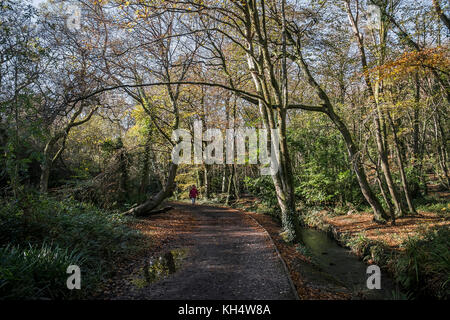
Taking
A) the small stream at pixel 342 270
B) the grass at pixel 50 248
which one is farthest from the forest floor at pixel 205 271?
the small stream at pixel 342 270

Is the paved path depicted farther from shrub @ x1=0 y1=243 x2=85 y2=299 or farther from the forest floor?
shrub @ x1=0 y1=243 x2=85 y2=299

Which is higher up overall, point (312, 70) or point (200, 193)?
point (312, 70)

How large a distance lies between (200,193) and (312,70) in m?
16.2

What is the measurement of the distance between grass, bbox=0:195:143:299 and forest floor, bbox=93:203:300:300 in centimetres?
49

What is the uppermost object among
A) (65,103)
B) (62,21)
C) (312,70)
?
(62,21)

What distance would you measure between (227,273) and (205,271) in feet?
1.65

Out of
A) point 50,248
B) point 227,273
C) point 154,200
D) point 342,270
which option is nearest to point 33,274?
point 50,248

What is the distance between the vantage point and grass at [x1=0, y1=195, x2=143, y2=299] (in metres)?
3.83

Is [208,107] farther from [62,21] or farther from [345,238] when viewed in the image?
[345,238]

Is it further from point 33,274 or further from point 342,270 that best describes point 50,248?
point 342,270

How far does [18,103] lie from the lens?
222 inches

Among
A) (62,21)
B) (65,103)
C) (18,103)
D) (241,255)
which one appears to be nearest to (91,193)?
(18,103)

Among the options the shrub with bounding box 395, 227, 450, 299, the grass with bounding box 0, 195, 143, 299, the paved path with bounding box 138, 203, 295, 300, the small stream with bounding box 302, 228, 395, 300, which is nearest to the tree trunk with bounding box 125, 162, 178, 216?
the grass with bounding box 0, 195, 143, 299
